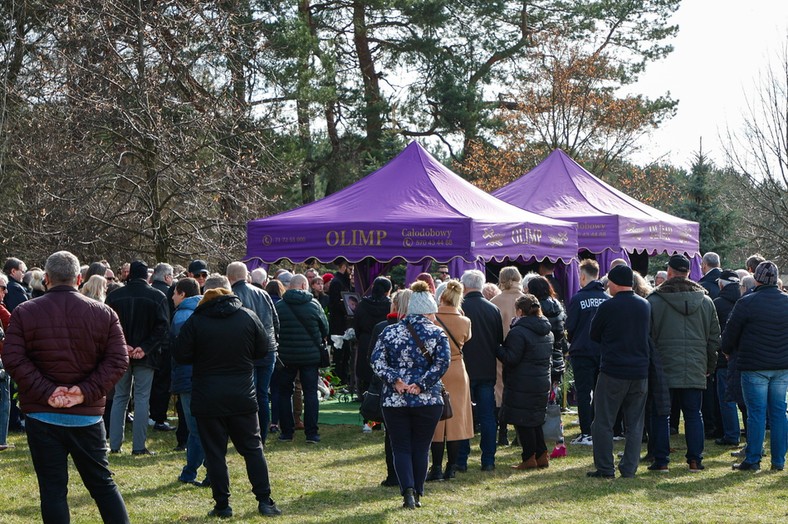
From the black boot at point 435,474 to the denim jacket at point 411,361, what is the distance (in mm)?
1430

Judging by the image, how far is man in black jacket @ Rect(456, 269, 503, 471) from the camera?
8.67 meters

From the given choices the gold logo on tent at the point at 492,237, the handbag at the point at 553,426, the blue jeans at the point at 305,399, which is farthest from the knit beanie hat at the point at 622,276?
the gold logo on tent at the point at 492,237

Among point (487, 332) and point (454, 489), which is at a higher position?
point (487, 332)

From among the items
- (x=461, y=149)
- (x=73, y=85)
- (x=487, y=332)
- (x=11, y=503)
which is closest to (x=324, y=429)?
(x=487, y=332)

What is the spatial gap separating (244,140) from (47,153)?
4267 millimetres

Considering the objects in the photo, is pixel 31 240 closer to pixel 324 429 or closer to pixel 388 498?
pixel 324 429

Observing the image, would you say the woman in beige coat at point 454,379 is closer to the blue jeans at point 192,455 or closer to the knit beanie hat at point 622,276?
the knit beanie hat at point 622,276

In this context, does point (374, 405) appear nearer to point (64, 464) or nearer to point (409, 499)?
point (409, 499)

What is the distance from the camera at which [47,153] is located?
66.8ft

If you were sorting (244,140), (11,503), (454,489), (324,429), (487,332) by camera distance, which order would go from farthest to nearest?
1. (244,140)
2. (324,429)
3. (487,332)
4. (454,489)
5. (11,503)

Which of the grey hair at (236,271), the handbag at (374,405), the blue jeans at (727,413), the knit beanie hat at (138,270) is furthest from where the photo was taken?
the blue jeans at (727,413)

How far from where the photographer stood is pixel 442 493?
770cm

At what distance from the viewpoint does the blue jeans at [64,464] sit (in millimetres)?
5469

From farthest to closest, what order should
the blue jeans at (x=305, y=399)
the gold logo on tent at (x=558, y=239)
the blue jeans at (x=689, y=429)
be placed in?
the gold logo on tent at (x=558, y=239) < the blue jeans at (x=305, y=399) < the blue jeans at (x=689, y=429)
